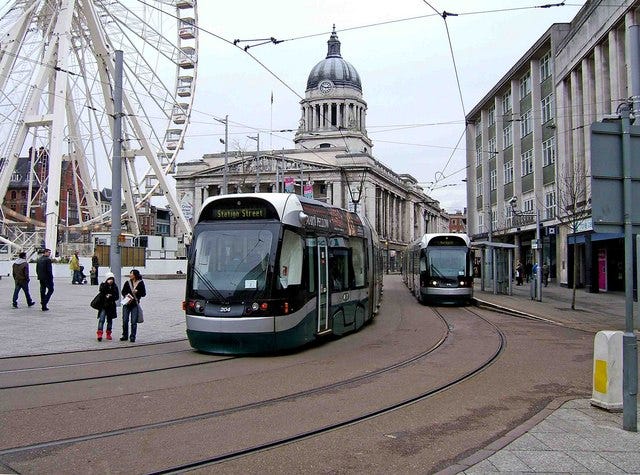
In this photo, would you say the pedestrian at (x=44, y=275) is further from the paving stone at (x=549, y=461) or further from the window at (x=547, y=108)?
the window at (x=547, y=108)

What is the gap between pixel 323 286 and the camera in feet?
44.2

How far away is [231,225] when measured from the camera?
1227 cm

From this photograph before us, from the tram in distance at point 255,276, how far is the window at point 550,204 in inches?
1238

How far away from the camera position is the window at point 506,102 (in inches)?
2048

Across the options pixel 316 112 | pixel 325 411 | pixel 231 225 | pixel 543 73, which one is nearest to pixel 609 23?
pixel 543 73

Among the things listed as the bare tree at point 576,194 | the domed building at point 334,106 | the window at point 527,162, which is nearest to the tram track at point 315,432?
the bare tree at point 576,194

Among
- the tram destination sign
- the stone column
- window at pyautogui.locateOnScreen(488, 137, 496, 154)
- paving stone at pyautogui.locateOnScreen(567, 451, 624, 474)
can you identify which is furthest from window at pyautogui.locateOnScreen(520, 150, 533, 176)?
paving stone at pyautogui.locateOnScreen(567, 451, 624, 474)

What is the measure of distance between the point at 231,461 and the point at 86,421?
2223mm

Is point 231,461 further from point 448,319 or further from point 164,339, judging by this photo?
point 448,319

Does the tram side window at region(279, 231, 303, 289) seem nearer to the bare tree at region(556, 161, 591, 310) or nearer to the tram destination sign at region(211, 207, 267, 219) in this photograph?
the tram destination sign at region(211, 207, 267, 219)

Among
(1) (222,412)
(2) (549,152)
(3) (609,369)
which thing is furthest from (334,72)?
(1) (222,412)

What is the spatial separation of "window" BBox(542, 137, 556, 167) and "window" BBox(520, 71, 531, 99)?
241 inches

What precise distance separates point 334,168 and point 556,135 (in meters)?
62.4

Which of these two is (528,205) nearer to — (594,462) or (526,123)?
(526,123)
